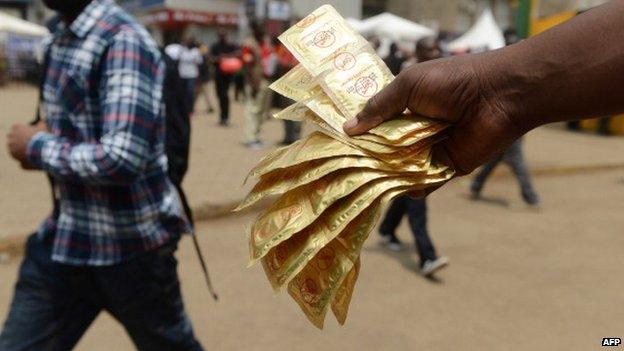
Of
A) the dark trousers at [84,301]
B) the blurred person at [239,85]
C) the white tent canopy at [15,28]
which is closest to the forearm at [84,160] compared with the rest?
the dark trousers at [84,301]

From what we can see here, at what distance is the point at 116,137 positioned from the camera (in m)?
1.89

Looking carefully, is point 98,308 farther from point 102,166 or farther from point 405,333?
point 405,333

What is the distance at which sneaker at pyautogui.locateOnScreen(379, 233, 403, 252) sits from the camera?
5059 millimetres

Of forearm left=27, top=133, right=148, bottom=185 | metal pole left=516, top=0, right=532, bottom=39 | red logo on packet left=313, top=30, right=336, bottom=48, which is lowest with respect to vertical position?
metal pole left=516, top=0, right=532, bottom=39

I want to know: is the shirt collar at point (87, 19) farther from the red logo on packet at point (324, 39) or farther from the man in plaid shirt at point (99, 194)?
the red logo on packet at point (324, 39)

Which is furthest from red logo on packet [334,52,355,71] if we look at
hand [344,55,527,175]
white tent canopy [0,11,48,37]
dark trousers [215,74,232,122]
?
white tent canopy [0,11,48,37]

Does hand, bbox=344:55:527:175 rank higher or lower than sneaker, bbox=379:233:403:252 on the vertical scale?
higher

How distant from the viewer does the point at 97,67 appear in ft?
6.36

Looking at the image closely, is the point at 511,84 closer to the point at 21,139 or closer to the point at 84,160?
the point at 84,160

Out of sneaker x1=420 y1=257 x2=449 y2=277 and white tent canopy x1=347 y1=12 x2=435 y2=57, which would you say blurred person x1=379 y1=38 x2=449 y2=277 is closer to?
sneaker x1=420 y1=257 x2=449 y2=277

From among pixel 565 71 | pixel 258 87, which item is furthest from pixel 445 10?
pixel 565 71

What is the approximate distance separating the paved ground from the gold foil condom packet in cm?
226

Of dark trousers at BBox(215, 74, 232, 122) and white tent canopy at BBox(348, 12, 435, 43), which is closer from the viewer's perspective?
dark trousers at BBox(215, 74, 232, 122)

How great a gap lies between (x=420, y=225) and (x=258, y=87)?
17.0ft
